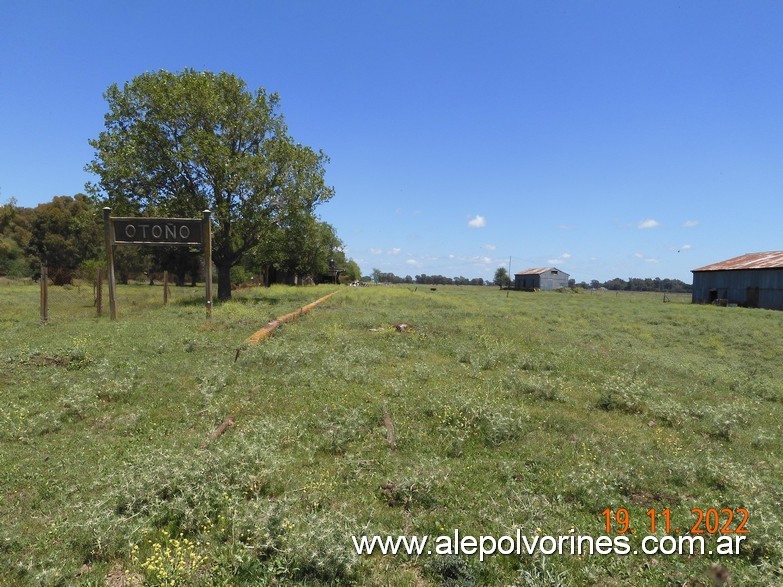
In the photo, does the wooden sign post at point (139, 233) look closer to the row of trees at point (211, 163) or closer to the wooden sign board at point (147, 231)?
the wooden sign board at point (147, 231)

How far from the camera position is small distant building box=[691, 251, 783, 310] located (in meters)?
40.2

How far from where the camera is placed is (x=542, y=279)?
9112cm

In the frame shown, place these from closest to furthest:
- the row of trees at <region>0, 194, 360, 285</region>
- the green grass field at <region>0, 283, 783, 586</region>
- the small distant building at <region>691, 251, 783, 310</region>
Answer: the green grass field at <region>0, 283, 783, 586</region> → the small distant building at <region>691, 251, 783, 310</region> → the row of trees at <region>0, 194, 360, 285</region>

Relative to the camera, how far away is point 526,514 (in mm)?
Answer: 4449

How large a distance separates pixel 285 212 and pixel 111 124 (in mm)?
9661

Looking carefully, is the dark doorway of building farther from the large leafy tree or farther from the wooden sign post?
the wooden sign post

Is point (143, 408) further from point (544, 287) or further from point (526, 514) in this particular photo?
point (544, 287)

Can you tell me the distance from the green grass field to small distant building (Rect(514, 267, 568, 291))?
8178 centimetres

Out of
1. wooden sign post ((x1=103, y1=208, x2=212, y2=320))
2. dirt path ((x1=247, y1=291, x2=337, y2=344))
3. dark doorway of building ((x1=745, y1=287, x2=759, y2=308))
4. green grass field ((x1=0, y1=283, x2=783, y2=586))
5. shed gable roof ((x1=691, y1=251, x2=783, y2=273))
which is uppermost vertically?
shed gable roof ((x1=691, y1=251, x2=783, y2=273))

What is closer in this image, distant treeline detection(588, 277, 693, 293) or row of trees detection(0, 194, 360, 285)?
row of trees detection(0, 194, 360, 285)

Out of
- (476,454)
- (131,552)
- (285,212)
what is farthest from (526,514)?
(285,212)

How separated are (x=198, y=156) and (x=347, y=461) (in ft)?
67.9

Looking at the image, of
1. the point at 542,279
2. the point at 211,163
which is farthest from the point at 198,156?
the point at 542,279

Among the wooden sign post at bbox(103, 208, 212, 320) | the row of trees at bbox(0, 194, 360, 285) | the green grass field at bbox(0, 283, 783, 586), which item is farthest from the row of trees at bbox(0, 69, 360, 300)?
the row of trees at bbox(0, 194, 360, 285)
